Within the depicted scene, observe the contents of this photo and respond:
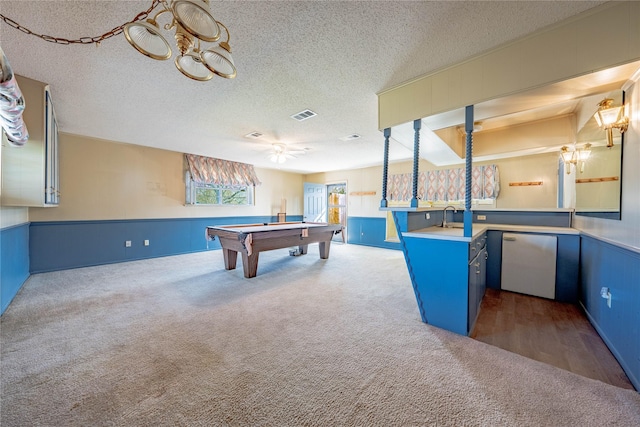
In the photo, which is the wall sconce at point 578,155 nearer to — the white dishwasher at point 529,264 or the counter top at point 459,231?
the counter top at point 459,231

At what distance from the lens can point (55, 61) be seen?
212 centimetres

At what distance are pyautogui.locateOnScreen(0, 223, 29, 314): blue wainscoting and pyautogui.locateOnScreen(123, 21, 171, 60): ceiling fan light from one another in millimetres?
2924

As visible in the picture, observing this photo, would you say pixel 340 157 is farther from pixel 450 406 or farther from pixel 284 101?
pixel 450 406

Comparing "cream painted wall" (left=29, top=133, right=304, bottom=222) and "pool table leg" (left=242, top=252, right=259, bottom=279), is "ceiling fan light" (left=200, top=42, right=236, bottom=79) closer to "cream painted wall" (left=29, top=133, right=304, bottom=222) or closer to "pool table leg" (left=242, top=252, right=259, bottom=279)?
"pool table leg" (left=242, top=252, right=259, bottom=279)

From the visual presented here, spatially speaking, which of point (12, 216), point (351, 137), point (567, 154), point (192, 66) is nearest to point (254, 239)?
point (192, 66)

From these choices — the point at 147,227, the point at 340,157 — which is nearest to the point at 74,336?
the point at 147,227

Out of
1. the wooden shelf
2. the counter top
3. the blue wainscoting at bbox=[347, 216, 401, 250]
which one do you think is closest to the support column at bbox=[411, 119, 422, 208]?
the counter top

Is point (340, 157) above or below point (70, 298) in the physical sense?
above

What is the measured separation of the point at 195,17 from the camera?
122 centimetres

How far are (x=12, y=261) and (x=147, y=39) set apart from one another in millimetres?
3576

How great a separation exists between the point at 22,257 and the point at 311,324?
4444 mm

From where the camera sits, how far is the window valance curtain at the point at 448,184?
454 centimetres

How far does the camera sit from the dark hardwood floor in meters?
1.65

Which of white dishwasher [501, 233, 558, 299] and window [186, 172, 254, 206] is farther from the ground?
window [186, 172, 254, 206]
